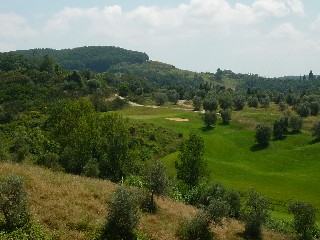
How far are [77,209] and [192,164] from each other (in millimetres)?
34321

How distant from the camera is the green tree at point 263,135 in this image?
99.9 meters

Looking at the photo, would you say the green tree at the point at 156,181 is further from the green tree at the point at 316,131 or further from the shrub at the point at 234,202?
the green tree at the point at 316,131

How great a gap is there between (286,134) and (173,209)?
272 ft

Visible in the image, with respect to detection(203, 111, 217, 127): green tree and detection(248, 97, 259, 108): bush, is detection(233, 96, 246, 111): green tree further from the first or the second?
detection(203, 111, 217, 127): green tree

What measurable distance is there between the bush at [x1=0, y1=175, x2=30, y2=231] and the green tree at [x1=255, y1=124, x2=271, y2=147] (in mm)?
84859

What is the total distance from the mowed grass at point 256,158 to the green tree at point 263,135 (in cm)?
183

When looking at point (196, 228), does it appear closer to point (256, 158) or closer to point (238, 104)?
point (256, 158)

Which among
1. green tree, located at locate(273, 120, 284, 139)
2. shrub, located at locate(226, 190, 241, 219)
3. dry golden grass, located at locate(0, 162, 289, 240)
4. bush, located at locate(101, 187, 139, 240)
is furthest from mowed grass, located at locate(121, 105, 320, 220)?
bush, located at locate(101, 187, 139, 240)

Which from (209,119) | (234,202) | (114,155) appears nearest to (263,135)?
(209,119)

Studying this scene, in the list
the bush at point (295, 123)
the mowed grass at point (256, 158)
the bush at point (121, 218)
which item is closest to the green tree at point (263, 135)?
the mowed grass at point (256, 158)

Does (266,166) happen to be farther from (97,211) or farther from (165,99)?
(165,99)

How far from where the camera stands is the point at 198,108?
148 m

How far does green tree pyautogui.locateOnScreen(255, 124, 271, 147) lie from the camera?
99938mm

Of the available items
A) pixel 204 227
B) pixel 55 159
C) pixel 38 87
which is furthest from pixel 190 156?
pixel 38 87
